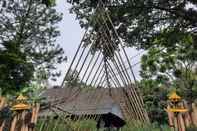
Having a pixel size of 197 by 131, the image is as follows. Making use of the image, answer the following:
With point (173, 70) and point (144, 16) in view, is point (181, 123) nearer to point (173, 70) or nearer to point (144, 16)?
point (144, 16)

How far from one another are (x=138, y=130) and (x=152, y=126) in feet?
0.65

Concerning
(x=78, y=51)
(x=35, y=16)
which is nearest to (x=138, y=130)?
(x=78, y=51)

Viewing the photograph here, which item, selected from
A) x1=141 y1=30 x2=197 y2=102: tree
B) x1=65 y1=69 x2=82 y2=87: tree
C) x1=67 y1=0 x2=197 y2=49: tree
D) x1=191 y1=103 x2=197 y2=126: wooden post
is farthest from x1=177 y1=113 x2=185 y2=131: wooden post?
x1=141 y1=30 x2=197 y2=102: tree

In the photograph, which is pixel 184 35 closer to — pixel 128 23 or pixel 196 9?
pixel 196 9

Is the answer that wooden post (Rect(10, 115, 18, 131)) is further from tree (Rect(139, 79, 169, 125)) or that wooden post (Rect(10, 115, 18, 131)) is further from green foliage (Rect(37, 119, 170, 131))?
tree (Rect(139, 79, 169, 125))

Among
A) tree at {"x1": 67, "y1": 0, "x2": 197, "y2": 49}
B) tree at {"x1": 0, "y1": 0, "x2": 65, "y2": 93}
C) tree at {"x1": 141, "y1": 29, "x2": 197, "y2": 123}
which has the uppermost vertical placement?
tree at {"x1": 0, "y1": 0, "x2": 65, "y2": 93}

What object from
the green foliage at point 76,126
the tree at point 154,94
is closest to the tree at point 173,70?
the tree at point 154,94

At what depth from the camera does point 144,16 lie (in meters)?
9.78

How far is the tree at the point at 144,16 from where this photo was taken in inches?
364

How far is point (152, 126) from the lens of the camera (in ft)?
11.1

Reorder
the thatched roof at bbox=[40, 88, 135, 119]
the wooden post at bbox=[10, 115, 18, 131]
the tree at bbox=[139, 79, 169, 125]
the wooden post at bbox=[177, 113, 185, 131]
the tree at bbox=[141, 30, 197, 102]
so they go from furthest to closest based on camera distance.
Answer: the tree at bbox=[139, 79, 169, 125], the tree at bbox=[141, 30, 197, 102], the thatched roof at bbox=[40, 88, 135, 119], the wooden post at bbox=[177, 113, 185, 131], the wooden post at bbox=[10, 115, 18, 131]

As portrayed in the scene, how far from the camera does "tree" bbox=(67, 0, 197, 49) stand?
9.26 m

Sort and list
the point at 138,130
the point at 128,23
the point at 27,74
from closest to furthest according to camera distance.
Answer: the point at 138,130 → the point at 128,23 → the point at 27,74

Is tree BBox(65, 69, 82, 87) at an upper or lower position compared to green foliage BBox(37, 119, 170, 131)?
upper
